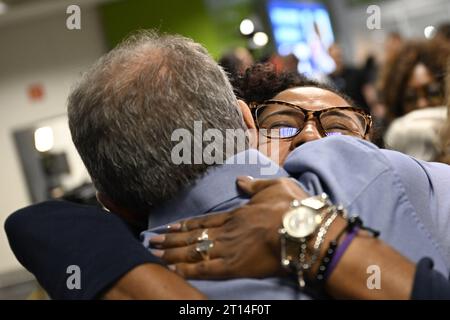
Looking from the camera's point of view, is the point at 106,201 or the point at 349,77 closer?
the point at 106,201

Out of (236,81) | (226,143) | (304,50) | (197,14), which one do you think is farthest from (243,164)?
(197,14)

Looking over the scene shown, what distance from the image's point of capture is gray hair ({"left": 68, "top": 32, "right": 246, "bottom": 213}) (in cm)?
131

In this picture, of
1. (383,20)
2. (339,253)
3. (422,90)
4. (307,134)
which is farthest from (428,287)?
(383,20)

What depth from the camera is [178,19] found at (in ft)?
36.6

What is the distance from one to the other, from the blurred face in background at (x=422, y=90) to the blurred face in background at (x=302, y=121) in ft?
6.79

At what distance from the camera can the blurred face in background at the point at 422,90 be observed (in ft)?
12.5

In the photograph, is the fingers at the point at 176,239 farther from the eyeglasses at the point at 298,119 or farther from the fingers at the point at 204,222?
the eyeglasses at the point at 298,119

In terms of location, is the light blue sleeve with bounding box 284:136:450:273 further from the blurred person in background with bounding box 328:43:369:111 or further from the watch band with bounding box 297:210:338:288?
the blurred person in background with bounding box 328:43:369:111

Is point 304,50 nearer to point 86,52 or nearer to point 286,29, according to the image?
point 286,29

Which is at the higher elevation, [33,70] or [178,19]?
[178,19]

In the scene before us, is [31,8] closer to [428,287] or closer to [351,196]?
[351,196]

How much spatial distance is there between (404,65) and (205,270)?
9.71 ft

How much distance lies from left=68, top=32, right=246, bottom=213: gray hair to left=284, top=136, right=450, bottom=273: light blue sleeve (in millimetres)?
177

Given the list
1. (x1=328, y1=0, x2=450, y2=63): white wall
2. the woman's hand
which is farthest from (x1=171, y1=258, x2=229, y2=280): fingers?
(x1=328, y1=0, x2=450, y2=63): white wall
